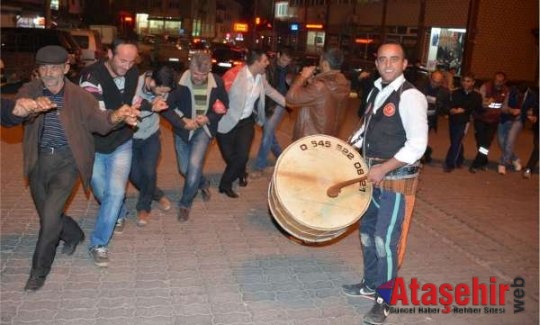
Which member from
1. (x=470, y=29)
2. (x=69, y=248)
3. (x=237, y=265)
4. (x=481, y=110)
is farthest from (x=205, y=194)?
(x=470, y=29)

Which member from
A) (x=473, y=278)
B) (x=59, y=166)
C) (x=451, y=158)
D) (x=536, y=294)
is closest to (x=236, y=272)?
(x=59, y=166)

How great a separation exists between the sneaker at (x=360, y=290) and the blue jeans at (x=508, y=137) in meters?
6.82

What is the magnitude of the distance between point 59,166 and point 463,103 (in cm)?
774

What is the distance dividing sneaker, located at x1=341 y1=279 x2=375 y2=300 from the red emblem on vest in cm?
161

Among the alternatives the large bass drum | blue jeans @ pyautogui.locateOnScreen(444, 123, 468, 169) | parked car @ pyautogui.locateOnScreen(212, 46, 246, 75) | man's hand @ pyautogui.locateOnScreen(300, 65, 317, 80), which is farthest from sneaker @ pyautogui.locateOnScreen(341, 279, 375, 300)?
parked car @ pyautogui.locateOnScreen(212, 46, 246, 75)

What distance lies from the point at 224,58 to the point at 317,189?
23238mm

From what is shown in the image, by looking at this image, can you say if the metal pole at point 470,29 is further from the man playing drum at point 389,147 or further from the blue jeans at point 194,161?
the man playing drum at point 389,147

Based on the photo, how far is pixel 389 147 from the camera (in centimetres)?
387

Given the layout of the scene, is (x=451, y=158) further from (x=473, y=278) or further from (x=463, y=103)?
(x=473, y=278)

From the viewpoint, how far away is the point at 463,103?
32.6 ft

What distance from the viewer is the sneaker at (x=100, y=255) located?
490 cm

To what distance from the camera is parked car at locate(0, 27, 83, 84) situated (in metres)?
15.6

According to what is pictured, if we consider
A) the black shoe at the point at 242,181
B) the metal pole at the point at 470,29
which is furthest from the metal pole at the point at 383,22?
the black shoe at the point at 242,181

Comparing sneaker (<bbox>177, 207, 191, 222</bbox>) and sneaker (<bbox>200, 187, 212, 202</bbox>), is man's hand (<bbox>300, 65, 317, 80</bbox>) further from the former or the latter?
sneaker (<bbox>200, 187, 212, 202</bbox>)
